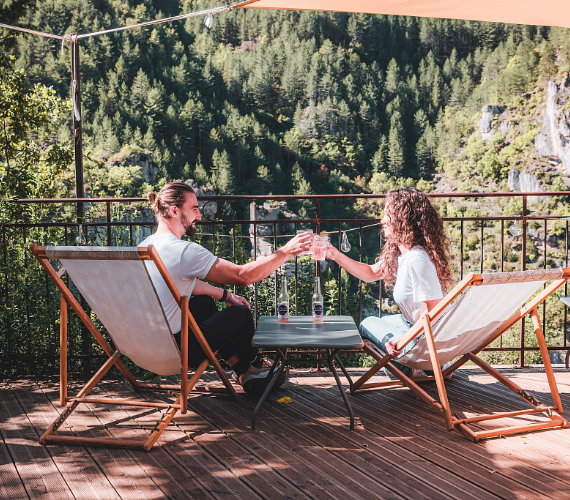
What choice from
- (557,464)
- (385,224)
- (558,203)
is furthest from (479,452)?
(558,203)

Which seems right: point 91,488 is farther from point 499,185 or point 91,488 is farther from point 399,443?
point 499,185

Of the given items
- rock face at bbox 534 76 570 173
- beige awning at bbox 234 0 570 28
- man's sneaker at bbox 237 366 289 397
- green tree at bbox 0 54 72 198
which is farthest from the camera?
rock face at bbox 534 76 570 173

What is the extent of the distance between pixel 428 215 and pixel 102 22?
53.9 meters

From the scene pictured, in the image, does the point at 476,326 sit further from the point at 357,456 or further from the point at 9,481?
the point at 9,481

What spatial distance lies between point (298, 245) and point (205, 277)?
17.9 inches

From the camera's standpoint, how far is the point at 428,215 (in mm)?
2510

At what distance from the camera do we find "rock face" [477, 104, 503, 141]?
49066 mm

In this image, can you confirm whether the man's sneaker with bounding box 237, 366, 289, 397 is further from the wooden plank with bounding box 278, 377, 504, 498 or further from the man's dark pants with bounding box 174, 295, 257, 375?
the wooden plank with bounding box 278, 377, 504, 498

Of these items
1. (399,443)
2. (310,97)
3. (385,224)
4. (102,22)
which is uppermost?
(102,22)

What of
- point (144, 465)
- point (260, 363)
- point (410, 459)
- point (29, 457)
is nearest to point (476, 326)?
point (410, 459)

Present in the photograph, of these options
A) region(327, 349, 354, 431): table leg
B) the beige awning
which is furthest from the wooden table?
the beige awning

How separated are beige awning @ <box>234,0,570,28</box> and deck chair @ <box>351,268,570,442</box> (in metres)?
1.87

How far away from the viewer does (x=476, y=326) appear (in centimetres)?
227

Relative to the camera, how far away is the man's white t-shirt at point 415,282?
2330mm
